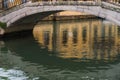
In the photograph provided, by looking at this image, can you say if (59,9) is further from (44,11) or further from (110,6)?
(110,6)

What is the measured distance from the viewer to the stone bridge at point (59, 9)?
24.3 metres

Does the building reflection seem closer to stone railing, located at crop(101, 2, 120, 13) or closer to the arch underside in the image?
the arch underside

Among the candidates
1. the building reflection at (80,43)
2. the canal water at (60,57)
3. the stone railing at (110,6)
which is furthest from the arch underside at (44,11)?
the building reflection at (80,43)

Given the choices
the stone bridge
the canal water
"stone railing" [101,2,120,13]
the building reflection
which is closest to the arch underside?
the stone bridge

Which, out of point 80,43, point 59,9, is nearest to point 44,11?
point 59,9

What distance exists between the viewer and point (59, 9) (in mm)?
27453

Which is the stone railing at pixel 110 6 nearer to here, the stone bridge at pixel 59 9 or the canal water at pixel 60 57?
the stone bridge at pixel 59 9

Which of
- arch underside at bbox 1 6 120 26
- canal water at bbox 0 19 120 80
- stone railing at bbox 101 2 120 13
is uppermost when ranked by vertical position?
stone railing at bbox 101 2 120 13

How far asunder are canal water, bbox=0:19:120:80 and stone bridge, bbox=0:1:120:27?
150 centimetres

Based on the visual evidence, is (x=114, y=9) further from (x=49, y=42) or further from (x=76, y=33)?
(x=76, y=33)

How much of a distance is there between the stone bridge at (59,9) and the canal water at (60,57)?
59.1 inches

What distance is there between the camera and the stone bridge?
79.7 feet

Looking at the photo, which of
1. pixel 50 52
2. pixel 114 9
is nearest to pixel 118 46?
pixel 114 9

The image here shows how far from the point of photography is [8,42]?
27.6 metres
